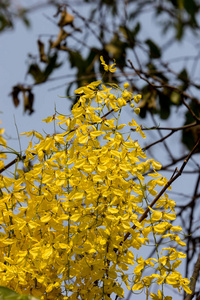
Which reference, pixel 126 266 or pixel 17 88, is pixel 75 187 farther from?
pixel 17 88

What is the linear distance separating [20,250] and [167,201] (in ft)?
0.95

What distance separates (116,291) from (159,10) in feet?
6.35

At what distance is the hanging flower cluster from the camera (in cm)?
74

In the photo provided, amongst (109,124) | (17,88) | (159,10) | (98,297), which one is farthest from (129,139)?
(159,10)

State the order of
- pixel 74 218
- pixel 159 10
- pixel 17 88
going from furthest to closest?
pixel 159 10 < pixel 17 88 < pixel 74 218

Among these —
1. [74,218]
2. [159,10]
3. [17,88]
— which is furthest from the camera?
[159,10]

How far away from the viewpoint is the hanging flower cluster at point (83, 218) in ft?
2.44

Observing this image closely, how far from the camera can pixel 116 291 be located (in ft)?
2.49

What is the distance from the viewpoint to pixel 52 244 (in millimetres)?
769

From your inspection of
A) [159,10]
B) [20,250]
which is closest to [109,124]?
[20,250]

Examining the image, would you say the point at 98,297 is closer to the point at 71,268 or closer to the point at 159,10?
the point at 71,268

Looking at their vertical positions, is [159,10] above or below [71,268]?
above

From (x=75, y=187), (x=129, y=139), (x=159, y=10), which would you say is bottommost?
(x=75, y=187)

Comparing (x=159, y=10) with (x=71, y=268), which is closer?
(x=71, y=268)
